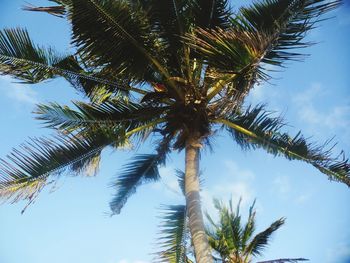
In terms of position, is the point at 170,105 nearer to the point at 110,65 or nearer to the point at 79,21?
the point at 110,65

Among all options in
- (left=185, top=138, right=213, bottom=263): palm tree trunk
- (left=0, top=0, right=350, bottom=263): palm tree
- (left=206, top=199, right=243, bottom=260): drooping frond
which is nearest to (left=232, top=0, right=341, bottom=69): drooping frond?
(left=0, top=0, right=350, bottom=263): palm tree

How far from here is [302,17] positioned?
545 centimetres

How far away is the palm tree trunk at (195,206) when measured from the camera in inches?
208

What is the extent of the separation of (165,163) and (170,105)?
1.96m

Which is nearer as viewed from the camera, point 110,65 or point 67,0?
point 67,0

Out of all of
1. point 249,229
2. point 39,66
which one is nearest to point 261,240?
point 249,229

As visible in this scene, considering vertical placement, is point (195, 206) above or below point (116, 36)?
below

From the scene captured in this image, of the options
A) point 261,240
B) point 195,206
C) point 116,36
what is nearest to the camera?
point 195,206

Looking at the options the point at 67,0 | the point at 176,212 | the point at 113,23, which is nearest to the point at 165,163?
the point at 176,212

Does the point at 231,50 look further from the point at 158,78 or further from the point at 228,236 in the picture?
the point at 228,236

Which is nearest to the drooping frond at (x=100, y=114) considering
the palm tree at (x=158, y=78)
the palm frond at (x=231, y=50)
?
the palm tree at (x=158, y=78)

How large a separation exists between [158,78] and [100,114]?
4.37 ft

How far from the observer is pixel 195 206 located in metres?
5.79

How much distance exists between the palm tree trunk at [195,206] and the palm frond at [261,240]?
3920 mm
